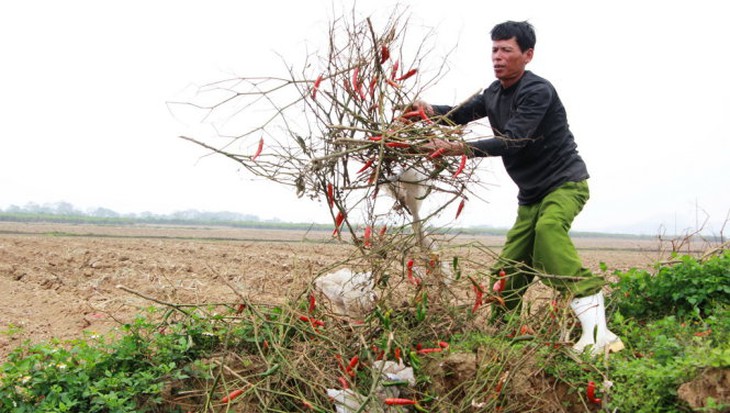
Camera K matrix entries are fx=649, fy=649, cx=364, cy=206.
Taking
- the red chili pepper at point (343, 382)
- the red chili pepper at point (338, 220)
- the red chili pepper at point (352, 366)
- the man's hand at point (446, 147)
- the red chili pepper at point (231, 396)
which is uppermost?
the man's hand at point (446, 147)

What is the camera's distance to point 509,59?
3617mm

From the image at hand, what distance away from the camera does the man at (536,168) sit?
3438 millimetres

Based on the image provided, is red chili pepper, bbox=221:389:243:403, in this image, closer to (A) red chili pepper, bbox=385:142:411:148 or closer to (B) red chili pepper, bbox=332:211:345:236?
(B) red chili pepper, bbox=332:211:345:236

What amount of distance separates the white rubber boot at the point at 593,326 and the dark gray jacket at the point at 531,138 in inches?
25.4

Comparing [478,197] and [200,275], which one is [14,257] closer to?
[200,275]

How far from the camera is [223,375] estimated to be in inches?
125

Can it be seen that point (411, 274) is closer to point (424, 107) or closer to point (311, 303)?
point (311, 303)

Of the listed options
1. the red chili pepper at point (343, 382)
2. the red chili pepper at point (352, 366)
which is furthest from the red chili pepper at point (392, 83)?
the red chili pepper at point (343, 382)

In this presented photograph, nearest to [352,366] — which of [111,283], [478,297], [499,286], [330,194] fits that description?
[478,297]

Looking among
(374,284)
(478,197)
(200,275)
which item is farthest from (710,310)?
(200,275)

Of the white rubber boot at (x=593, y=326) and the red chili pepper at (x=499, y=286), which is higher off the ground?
the red chili pepper at (x=499, y=286)

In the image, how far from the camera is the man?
3438 mm

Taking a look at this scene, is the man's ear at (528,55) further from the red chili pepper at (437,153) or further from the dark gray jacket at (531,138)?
the red chili pepper at (437,153)

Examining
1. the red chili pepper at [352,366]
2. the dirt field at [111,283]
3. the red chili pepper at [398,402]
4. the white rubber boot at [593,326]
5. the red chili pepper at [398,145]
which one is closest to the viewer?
the red chili pepper at [398,402]
